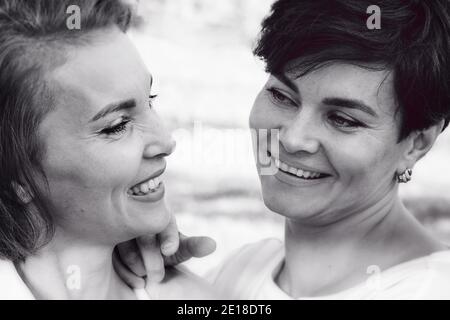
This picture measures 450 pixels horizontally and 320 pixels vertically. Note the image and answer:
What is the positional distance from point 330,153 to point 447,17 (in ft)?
0.88

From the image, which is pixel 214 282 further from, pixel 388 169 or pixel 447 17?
pixel 447 17

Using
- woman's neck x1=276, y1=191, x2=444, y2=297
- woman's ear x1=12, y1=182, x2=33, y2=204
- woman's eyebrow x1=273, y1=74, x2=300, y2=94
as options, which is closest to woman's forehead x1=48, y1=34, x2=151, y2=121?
woman's ear x1=12, y1=182, x2=33, y2=204

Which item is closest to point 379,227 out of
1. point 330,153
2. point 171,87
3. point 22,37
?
point 330,153

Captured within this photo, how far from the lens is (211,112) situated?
1.21 m

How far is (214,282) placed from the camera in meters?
1.24

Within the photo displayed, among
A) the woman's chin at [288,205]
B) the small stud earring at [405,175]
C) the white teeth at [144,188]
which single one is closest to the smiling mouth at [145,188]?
the white teeth at [144,188]

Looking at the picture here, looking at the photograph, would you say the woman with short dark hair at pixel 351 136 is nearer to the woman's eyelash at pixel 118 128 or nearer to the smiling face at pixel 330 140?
the smiling face at pixel 330 140

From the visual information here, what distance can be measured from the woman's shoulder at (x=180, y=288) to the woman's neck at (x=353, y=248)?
0.50 ft

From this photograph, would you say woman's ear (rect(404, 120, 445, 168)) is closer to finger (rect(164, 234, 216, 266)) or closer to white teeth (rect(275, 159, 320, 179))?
white teeth (rect(275, 159, 320, 179))

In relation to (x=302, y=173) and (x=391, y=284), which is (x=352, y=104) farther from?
(x=391, y=284)

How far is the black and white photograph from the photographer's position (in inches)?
36.1

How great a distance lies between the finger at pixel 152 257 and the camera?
1.07 meters

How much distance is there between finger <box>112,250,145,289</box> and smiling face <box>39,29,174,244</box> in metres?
0.09
